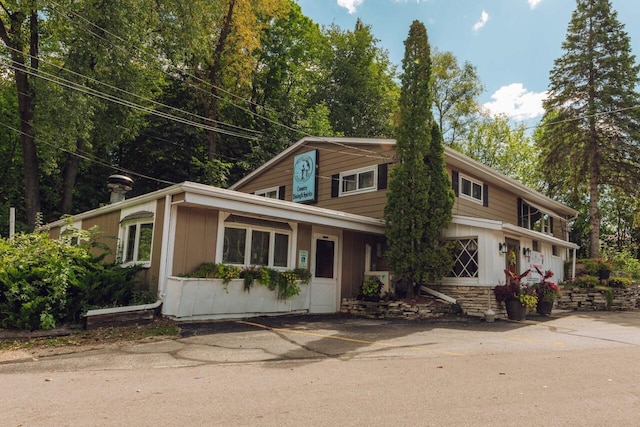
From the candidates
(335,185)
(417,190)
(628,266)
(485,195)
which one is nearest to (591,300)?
(485,195)

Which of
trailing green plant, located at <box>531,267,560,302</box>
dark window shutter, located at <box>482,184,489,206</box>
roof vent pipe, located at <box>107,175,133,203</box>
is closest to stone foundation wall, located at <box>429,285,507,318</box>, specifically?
trailing green plant, located at <box>531,267,560,302</box>

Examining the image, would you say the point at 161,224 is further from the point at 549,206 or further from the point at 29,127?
the point at 549,206

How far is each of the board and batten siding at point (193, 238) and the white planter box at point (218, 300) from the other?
1.42 feet

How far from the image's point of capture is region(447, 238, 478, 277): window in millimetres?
11977

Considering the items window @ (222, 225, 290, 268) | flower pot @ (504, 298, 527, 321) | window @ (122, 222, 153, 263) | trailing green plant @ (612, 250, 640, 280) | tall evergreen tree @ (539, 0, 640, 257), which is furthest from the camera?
tall evergreen tree @ (539, 0, 640, 257)

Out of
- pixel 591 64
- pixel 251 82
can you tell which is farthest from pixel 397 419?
pixel 251 82

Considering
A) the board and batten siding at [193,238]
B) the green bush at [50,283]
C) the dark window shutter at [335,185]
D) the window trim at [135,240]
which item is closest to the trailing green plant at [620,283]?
the dark window shutter at [335,185]

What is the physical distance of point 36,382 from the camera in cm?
475

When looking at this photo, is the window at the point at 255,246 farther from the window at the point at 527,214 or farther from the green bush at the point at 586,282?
the window at the point at 527,214

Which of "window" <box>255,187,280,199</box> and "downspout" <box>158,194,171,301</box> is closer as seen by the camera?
"downspout" <box>158,194,171,301</box>

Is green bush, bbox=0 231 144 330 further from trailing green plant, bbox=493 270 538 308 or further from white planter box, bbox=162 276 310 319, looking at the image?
trailing green plant, bbox=493 270 538 308

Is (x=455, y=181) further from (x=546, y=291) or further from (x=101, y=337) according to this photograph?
(x=101, y=337)

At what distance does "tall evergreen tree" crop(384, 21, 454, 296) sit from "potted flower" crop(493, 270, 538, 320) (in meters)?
1.51

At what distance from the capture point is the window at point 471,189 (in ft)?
49.9
